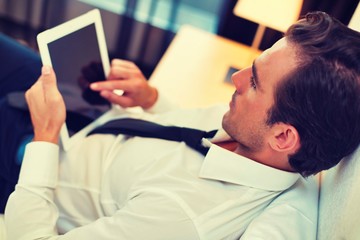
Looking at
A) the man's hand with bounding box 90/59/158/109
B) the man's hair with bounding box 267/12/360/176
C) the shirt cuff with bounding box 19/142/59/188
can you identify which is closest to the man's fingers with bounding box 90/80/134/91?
the man's hand with bounding box 90/59/158/109

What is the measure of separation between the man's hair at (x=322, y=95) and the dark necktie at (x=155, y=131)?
0.22 metres

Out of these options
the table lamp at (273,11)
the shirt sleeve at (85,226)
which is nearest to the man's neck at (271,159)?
the shirt sleeve at (85,226)

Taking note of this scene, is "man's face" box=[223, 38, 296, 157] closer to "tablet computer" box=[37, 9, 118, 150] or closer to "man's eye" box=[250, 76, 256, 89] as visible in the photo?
"man's eye" box=[250, 76, 256, 89]

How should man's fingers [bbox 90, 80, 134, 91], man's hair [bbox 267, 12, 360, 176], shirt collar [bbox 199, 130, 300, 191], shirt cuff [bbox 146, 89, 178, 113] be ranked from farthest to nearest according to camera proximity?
1. shirt cuff [bbox 146, 89, 178, 113]
2. man's fingers [bbox 90, 80, 134, 91]
3. shirt collar [bbox 199, 130, 300, 191]
4. man's hair [bbox 267, 12, 360, 176]

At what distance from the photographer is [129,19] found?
2.35 m

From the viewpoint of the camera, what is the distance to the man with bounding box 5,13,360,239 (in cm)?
73

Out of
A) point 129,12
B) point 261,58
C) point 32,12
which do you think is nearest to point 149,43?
point 129,12

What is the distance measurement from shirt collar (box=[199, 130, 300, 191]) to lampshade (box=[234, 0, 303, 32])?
738mm

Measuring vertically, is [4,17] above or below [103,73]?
below

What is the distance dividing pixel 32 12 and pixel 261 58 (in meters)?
1.93

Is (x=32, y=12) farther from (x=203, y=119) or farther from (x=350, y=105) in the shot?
(x=350, y=105)

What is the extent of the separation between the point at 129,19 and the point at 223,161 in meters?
1.70

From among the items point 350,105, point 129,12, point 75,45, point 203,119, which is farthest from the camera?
point 129,12

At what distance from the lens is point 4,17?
94.7 inches
